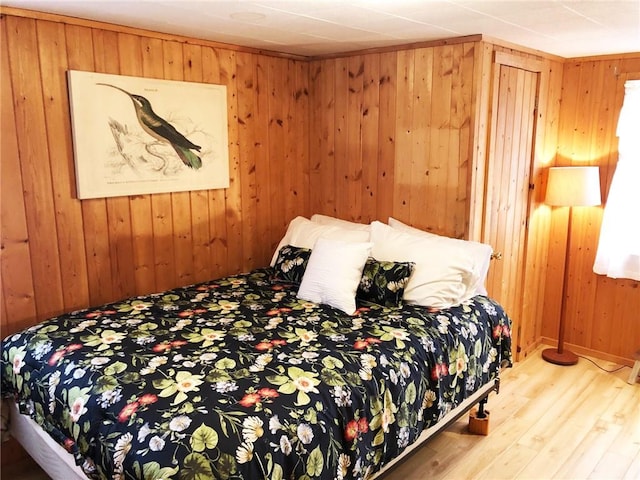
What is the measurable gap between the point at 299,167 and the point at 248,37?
3.53ft

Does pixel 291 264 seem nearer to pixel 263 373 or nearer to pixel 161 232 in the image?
pixel 161 232

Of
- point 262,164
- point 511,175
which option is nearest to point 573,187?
point 511,175

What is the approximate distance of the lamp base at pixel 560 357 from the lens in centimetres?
374

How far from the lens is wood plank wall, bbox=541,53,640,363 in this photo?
3.57 metres

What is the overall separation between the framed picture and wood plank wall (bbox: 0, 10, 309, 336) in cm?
6

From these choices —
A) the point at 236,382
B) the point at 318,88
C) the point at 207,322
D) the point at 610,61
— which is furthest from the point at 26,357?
the point at 610,61

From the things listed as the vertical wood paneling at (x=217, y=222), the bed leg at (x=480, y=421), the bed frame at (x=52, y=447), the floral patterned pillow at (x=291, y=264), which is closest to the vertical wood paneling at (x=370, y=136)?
the floral patterned pillow at (x=291, y=264)

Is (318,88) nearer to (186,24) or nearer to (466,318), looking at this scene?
(186,24)

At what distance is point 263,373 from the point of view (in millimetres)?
1953

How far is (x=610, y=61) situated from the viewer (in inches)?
139

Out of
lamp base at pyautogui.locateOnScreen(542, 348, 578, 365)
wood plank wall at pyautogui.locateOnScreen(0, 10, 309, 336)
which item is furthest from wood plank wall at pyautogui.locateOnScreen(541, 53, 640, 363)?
wood plank wall at pyautogui.locateOnScreen(0, 10, 309, 336)

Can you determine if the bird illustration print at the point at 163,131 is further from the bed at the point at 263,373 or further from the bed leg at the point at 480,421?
the bed leg at the point at 480,421

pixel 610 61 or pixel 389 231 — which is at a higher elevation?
pixel 610 61

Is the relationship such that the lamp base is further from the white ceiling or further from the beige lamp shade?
the white ceiling
